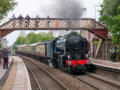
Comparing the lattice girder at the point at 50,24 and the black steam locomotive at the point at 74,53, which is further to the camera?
the lattice girder at the point at 50,24

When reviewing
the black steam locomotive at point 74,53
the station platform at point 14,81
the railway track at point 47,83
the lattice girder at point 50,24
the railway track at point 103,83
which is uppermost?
the lattice girder at point 50,24

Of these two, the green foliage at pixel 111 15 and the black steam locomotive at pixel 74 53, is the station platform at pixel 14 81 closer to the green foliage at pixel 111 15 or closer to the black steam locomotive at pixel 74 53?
the black steam locomotive at pixel 74 53

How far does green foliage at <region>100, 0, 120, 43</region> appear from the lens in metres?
22.5

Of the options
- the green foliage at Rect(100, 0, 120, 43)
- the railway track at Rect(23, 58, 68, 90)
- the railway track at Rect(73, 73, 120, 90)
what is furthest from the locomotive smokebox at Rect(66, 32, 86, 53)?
the green foliage at Rect(100, 0, 120, 43)

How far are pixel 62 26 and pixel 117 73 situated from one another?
14.5m

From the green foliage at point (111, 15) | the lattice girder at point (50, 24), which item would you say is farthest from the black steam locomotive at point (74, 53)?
the lattice girder at point (50, 24)

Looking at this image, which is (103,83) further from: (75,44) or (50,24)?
(50,24)

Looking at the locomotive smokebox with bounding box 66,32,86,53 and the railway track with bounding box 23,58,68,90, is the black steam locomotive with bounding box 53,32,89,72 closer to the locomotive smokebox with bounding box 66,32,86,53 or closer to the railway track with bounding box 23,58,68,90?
the locomotive smokebox with bounding box 66,32,86,53

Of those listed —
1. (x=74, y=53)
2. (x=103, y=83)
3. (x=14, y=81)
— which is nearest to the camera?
(x=14, y=81)

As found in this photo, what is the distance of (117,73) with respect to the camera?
556 inches

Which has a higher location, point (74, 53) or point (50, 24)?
point (50, 24)

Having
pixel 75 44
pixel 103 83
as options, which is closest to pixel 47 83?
pixel 103 83

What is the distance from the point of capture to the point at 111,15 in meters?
23.9

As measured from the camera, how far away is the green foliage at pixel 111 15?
22.5 meters
